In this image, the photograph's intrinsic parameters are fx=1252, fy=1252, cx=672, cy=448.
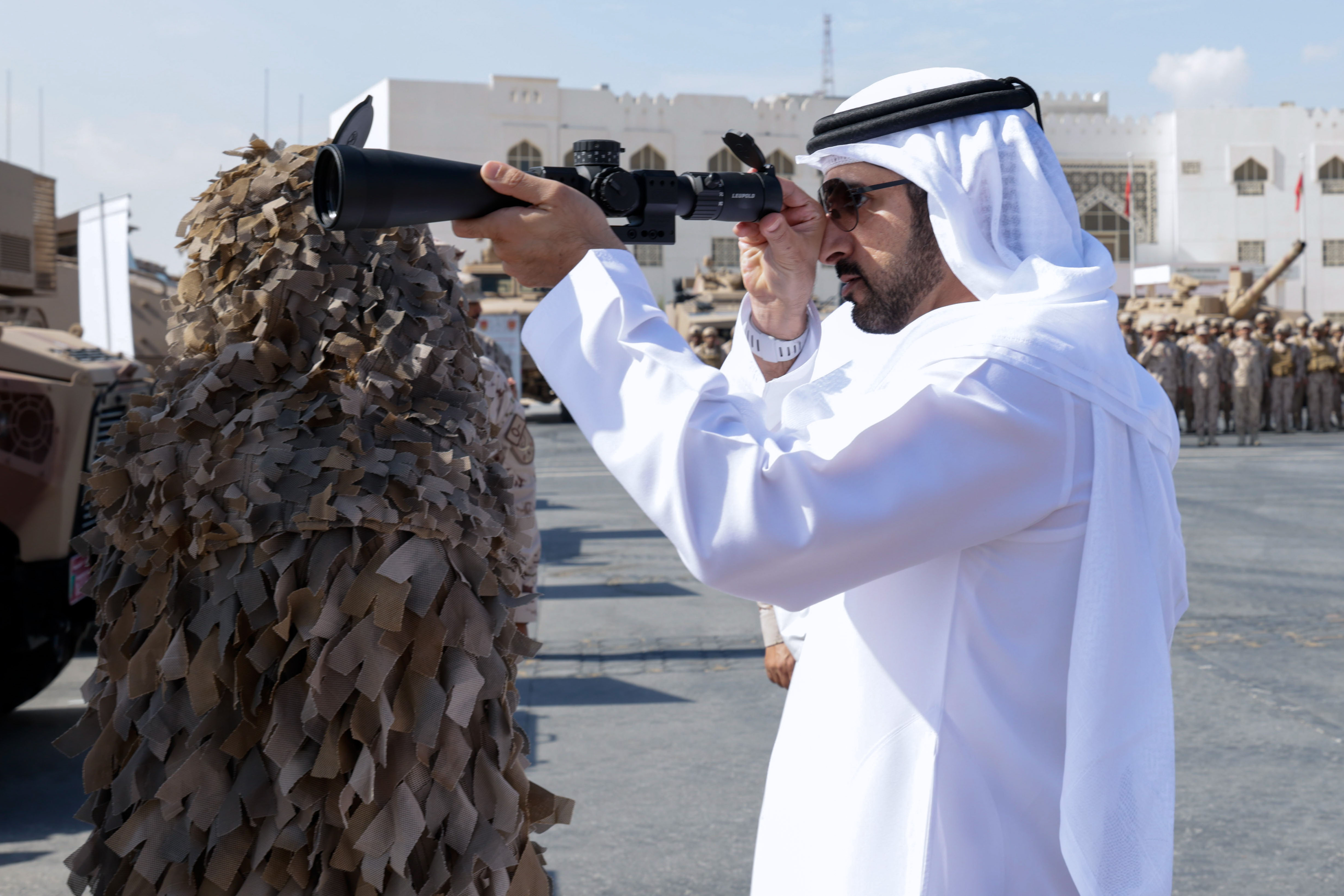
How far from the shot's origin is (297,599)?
82.0 inches

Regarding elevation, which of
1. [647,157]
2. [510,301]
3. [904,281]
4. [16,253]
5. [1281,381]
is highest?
[647,157]

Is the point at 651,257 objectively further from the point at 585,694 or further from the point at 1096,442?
the point at 1096,442

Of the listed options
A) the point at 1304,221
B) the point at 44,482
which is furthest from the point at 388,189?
the point at 1304,221

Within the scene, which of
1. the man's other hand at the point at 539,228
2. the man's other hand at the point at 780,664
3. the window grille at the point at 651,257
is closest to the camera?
the man's other hand at the point at 539,228

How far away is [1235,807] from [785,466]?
3625mm


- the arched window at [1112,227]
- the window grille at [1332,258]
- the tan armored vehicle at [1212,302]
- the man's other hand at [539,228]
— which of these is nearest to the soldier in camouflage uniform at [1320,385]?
the tan armored vehicle at [1212,302]

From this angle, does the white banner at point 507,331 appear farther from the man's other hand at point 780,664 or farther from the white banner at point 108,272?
the man's other hand at point 780,664

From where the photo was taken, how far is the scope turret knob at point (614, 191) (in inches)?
63.4

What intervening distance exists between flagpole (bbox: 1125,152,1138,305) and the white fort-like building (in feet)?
0.55

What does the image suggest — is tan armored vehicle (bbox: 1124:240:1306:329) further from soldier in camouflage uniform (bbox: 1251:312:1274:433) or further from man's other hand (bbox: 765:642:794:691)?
man's other hand (bbox: 765:642:794:691)

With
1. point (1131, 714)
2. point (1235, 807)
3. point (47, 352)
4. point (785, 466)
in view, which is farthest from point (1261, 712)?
point (47, 352)

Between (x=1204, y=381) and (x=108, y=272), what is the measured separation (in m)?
17.8

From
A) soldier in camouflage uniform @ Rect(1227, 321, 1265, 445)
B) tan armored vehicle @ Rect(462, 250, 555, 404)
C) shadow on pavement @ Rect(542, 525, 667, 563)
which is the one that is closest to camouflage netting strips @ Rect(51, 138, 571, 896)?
shadow on pavement @ Rect(542, 525, 667, 563)

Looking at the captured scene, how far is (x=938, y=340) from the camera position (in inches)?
61.5
